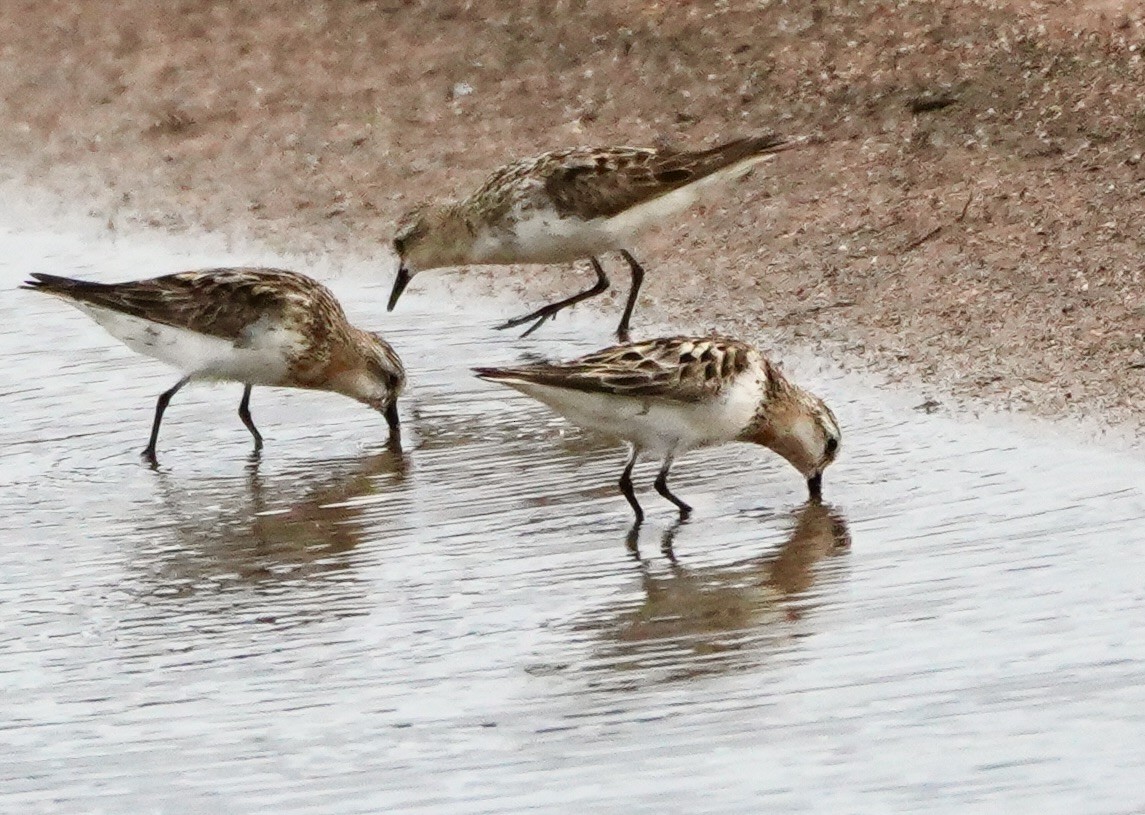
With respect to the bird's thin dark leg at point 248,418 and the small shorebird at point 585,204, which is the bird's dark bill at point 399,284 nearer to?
the small shorebird at point 585,204

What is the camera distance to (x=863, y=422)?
8.71 metres

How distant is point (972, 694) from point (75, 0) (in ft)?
39.0

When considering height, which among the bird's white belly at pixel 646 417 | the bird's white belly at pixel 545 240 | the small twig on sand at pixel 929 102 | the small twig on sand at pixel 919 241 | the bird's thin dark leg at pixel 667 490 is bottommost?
the bird's thin dark leg at pixel 667 490

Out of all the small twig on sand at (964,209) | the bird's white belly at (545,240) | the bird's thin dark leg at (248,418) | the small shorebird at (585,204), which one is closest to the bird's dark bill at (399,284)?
the small shorebird at (585,204)

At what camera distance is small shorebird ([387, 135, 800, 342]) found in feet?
34.4

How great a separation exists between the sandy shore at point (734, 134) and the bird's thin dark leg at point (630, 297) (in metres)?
0.15

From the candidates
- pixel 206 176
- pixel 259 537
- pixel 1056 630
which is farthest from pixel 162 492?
pixel 206 176

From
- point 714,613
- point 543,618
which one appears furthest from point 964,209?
point 543,618

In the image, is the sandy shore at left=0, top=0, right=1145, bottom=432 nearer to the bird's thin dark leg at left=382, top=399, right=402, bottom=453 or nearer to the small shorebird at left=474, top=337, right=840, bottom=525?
the small shorebird at left=474, top=337, right=840, bottom=525

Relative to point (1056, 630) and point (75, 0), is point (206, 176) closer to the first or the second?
point (75, 0)

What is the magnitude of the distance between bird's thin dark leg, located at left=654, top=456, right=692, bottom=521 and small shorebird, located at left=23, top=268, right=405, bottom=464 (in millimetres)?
1541

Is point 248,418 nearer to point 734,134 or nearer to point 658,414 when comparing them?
point 658,414

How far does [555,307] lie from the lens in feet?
34.3

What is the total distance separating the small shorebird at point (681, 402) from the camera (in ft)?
25.5
